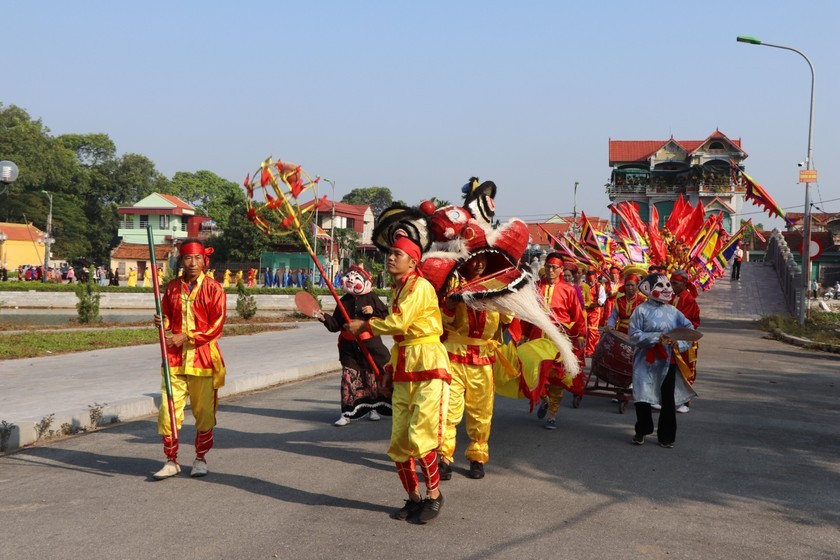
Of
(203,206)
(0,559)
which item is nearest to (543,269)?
(0,559)

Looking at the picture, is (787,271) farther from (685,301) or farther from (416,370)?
(416,370)

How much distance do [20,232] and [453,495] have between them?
63.4 m

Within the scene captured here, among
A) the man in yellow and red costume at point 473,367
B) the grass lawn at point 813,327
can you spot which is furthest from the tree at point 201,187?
the man in yellow and red costume at point 473,367

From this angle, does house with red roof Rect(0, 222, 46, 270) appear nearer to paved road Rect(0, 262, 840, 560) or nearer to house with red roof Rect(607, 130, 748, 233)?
house with red roof Rect(607, 130, 748, 233)

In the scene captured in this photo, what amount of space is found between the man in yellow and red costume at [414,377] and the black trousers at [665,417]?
3059mm

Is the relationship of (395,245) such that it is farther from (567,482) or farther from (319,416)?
(319,416)

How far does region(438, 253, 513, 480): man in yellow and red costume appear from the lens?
21.0 feet

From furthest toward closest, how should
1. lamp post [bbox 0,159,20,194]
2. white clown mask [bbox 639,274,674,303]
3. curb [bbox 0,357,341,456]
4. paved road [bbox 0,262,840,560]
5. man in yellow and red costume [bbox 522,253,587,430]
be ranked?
lamp post [bbox 0,159,20,194]
man in yellow and red costume [bbox 522,253,587,430]
white clown mask [bbox 639,274,674,303]
curb [bbox 0,357,341,456]
paved road [bbox 0,262,840,560]

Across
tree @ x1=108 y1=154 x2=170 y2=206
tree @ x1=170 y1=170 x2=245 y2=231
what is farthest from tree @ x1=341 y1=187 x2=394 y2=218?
tree @ x1=108 y1=154 x2=170 y2=206

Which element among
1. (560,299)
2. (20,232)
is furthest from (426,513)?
(20,232)

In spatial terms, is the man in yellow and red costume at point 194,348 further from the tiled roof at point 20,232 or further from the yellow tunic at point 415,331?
the tiled roof at point 20,232

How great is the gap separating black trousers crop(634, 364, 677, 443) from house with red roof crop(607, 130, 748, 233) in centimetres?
5201

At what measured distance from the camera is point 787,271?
116 ft

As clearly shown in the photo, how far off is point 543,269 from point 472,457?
408cm
